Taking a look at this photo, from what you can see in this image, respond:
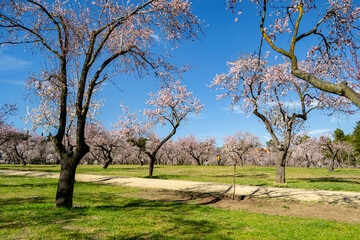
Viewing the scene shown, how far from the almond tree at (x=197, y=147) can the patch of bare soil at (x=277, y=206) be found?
60152mm

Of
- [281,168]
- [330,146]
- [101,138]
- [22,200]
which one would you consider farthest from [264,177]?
[101,138]

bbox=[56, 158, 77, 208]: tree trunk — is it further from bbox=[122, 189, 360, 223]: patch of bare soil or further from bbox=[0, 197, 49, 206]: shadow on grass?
bbox=[122, 189, 360, 223]: patch of bare soil

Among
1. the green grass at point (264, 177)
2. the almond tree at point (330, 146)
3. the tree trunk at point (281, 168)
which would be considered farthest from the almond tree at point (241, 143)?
the tree trunk at point (281, 168)

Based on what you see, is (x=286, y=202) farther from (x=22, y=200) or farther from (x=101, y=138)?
(x=101, y=138)

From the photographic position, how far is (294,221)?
7.41 metres

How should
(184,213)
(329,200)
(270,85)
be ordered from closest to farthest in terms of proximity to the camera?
(184,213) → (329,200) → (270,85)

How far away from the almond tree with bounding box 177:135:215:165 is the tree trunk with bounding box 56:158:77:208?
2524 inches

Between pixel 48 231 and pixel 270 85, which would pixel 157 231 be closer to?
pixel 48 231

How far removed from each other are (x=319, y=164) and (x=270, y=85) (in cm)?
7459

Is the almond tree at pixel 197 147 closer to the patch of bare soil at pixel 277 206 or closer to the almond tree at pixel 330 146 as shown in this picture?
the almond tree at pixel 330 146

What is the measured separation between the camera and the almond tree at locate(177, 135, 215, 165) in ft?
237

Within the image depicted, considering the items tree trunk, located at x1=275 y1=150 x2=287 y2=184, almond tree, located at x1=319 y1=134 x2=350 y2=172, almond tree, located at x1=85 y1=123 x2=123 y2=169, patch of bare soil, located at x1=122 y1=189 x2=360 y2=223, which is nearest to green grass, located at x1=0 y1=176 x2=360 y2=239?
patch of bare soil, located at x1=122 y1=189 x2=360 y2=223

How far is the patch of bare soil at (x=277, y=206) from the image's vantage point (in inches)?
336

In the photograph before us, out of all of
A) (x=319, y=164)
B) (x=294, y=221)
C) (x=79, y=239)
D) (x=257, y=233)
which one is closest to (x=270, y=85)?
(x=294, y=221)
